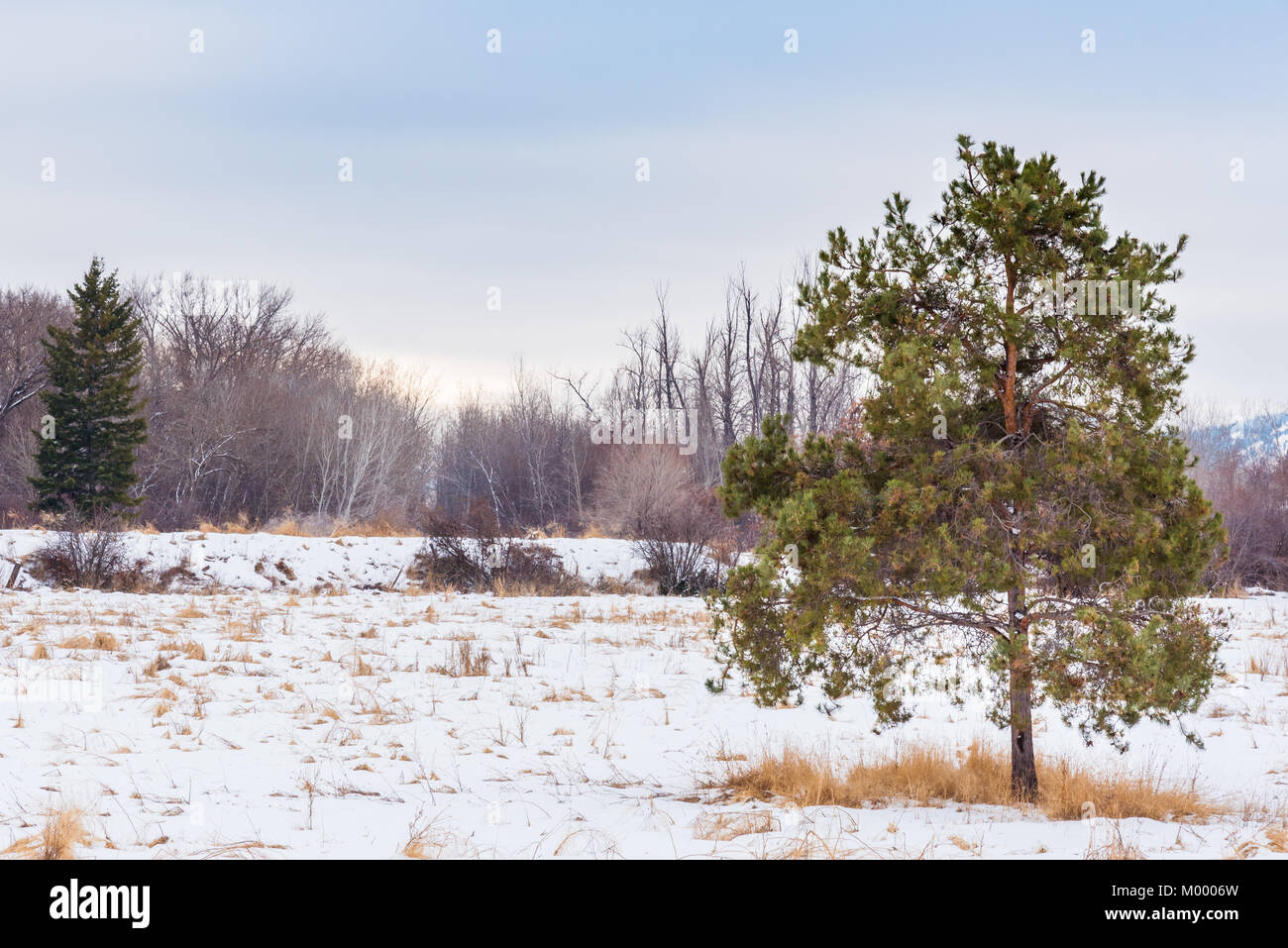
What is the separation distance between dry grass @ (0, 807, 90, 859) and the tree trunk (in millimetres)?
5350

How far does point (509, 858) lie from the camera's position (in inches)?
200

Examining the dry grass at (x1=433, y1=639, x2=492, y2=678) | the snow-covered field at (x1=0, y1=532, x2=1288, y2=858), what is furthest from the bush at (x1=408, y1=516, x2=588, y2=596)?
the dry grass at (x1=433, y1=639, x2=492, y2=678)

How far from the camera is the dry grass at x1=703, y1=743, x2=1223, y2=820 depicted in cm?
636

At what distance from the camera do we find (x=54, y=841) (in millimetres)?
4906

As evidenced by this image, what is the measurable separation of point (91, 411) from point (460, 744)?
33979mm

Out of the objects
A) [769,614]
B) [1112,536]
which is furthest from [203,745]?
[1112,536]

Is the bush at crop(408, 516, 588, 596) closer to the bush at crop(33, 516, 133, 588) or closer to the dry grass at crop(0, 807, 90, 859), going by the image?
the bush at crop(33, 516, 133, 588)

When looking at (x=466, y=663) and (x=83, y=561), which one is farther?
(x=83, y=561)

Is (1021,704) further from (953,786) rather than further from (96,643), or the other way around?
(96,643)

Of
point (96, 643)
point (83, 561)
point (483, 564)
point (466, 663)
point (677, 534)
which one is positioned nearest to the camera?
point (466, 663)

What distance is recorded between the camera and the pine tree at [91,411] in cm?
3550

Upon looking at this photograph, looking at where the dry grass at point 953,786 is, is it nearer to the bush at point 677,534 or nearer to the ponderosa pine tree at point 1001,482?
the ponderosa pine tree at point 1001,482

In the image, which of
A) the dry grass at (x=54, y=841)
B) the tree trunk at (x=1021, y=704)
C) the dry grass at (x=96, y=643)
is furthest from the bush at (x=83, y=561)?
the tree trunk at (x=1021, y=704)

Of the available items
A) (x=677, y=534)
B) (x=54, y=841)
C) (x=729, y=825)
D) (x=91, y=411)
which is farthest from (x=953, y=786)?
(x=91, y=411)
